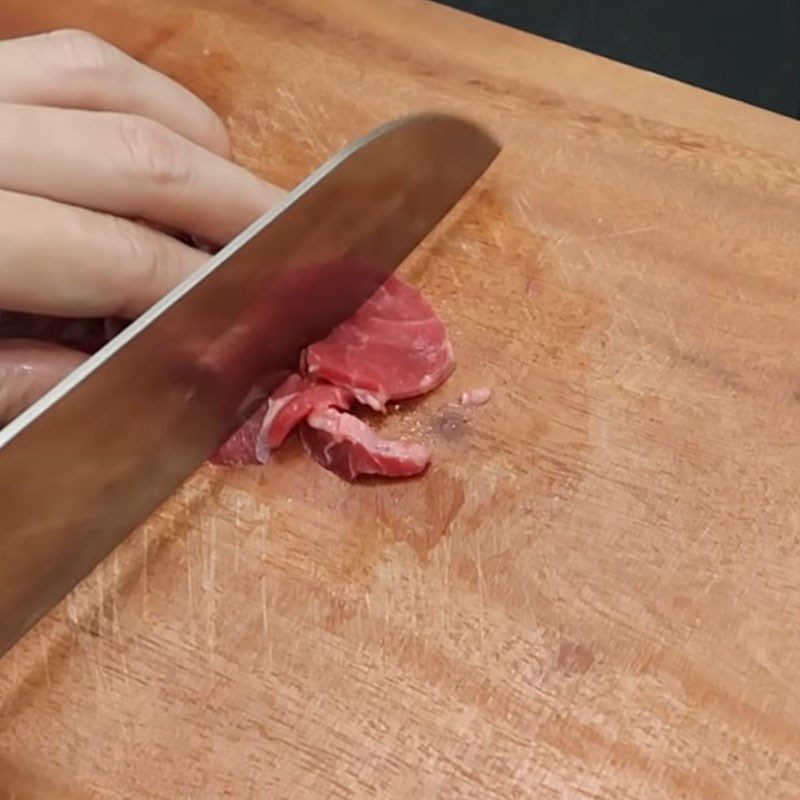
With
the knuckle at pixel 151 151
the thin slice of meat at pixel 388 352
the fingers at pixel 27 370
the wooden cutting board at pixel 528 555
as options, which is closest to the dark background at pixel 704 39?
the wooden cutting board at pixel 528 555

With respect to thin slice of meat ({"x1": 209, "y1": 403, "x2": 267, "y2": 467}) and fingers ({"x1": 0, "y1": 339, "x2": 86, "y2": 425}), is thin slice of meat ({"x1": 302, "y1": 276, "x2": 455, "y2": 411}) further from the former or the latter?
fingers ({"x1": 0, "y1": 339, "x2": 86, "y2": 425})

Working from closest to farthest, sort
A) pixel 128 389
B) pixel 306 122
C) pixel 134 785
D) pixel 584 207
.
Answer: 1. pixel 134 785
2. pixel 128 389
3. pixel 584 207
4. pixel 306 122

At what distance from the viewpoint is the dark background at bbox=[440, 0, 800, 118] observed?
2021 mm

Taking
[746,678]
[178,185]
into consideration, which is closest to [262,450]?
[178,185]

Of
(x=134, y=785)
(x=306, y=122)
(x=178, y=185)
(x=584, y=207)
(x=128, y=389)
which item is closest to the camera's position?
(x=134, y=785)

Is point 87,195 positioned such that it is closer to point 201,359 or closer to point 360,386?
point 201,359

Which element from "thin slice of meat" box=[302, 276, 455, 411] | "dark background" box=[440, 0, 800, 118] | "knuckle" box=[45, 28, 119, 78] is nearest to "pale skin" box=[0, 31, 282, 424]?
"knuckle" box=[45, 28, 119, 78]

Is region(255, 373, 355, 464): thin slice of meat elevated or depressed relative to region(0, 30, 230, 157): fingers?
depressed

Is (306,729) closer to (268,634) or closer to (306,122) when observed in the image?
(268,634)

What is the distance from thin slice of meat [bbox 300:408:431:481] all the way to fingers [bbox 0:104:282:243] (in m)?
0.24

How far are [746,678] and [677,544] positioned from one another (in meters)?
0.15

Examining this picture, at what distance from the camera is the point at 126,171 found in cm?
128

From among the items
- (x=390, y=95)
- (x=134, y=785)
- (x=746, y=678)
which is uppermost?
(x=390, y=95)

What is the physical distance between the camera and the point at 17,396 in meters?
1.26
